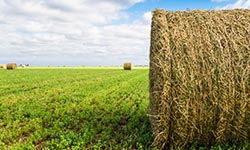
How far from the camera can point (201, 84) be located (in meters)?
5.72

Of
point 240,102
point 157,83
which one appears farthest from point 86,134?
point 240,102

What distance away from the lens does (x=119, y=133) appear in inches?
284

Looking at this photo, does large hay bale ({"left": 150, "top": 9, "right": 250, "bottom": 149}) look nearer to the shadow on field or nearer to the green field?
the shadow on field

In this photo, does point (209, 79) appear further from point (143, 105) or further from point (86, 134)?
point (143, 105)

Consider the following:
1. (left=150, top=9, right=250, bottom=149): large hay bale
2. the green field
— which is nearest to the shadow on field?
the green field

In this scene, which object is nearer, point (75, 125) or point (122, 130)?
point (122, 130)

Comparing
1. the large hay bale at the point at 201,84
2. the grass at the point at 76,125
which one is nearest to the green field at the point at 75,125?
the grass at the point at 76,125

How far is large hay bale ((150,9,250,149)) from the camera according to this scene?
571cm

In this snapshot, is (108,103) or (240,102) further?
(108,103)

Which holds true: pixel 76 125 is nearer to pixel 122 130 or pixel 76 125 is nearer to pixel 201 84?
pixel 122 130

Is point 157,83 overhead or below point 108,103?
overhead

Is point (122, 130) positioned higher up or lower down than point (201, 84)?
lower down

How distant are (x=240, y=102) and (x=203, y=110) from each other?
69cm

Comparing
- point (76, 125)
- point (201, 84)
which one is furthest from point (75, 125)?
point (201, 84)
